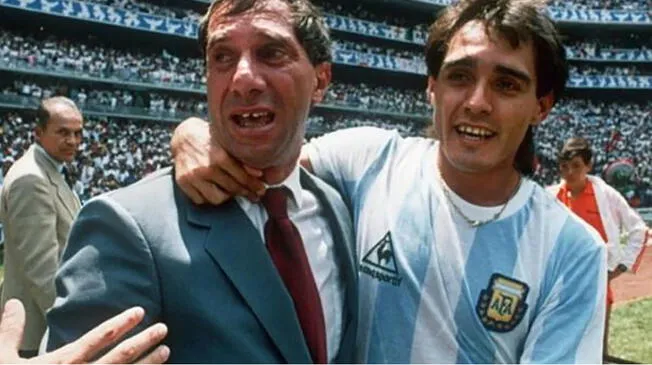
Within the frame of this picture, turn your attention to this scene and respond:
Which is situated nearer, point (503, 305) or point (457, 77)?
point (503, 305)

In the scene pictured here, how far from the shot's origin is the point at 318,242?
6.13 ft

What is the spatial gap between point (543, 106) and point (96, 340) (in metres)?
1.34

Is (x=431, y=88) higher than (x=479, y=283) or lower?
Answer: higher

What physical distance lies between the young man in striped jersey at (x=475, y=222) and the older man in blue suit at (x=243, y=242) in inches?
2.9

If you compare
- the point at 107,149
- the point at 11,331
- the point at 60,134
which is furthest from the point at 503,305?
the point at 107,149

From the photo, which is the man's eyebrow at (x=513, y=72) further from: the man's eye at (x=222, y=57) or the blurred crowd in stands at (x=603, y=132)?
the blurred crowd in stands at (x=603, y=132)

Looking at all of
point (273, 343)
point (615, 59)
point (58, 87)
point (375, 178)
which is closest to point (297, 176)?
point (375, 178)

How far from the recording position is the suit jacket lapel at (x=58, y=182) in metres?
4.04

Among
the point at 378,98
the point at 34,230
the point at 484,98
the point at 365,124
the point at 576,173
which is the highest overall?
the point at 378,98

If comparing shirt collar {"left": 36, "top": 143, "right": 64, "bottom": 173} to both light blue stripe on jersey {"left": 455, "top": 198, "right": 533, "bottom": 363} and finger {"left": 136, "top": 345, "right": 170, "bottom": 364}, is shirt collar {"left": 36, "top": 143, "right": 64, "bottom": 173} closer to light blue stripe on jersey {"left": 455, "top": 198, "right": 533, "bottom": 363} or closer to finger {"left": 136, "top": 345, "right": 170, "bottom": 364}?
light blue stripe on jersey {"left": 455, "top": 198, "right": 533, "bottom": 363}

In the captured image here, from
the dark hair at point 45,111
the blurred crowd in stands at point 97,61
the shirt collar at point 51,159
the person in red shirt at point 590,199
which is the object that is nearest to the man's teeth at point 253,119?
the shirt collar at point 51,159

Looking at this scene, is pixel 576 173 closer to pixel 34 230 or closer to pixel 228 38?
pixel 34 230

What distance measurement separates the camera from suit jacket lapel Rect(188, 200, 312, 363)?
63.6 inches

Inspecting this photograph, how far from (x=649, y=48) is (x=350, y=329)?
144 ft
